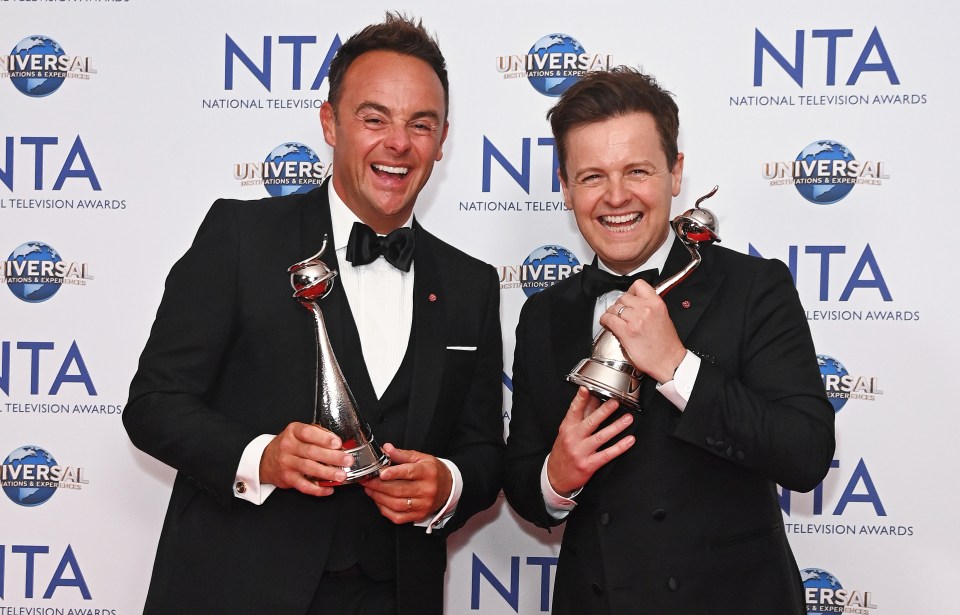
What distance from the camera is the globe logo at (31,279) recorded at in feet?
9.20

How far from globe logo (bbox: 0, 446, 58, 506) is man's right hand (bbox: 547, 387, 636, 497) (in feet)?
6.36

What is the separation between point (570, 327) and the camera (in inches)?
80.2

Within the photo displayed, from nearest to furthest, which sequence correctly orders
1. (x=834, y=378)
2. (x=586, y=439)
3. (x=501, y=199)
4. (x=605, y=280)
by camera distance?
(x=586, y=439), (x=605, y=280), (x=834, y=378), (x=501, y=199)

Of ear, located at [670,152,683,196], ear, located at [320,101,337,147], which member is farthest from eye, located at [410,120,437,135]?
ear, located at [670,152,683,196]

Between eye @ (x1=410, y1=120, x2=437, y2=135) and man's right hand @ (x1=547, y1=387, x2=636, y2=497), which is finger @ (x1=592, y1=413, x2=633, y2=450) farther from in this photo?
eye @ (x1=410, y1=120, x2=437, y2=135)

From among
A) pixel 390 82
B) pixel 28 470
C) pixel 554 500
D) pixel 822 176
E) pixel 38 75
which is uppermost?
pixel 38 75

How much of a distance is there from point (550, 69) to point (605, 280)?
104 centimetres

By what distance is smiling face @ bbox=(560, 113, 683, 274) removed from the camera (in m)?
1.90

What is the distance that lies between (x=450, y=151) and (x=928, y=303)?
5.32 feet

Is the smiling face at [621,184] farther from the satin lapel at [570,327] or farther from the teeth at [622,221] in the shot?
the satin lapel at [570,327]

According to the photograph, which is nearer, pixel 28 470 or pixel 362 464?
pixel 362 464

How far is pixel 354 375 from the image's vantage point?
1880 mm

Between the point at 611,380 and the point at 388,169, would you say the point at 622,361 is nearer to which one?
the point at 611,380

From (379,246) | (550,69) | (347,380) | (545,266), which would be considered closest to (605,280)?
(379,246)
